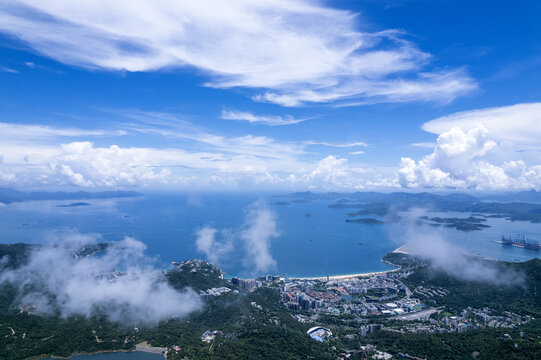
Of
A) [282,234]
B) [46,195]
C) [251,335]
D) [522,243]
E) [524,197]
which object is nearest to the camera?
[251,335]

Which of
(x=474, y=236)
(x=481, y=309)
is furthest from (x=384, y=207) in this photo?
(x=481, y=309)

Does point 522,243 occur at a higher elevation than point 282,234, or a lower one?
lower

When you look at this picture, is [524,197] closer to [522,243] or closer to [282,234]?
[522,243]

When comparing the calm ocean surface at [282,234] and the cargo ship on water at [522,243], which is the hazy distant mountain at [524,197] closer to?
the calm ocean surface at [282,234]

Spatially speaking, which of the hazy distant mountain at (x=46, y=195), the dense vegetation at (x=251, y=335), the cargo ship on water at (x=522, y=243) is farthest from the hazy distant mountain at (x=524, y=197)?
the hazy distant mountain at (x=46, y=195)

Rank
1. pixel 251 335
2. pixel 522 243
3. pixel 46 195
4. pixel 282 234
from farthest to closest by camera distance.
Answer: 1. pixel 46 195
2. pixel 282 234
3. pixel 522 243
4. pixel 251 335

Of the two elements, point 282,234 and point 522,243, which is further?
point 282,234

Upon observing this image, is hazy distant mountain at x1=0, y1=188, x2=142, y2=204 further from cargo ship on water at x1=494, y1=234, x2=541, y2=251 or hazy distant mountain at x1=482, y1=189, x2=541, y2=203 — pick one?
hazy distant mountain at x1=482, y1=189, x2=541, y2=203

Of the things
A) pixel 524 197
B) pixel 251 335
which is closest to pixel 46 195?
pixel 251 335

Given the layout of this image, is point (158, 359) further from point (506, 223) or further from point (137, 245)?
point (506, 223)
